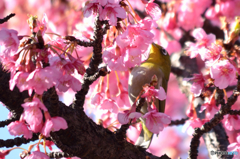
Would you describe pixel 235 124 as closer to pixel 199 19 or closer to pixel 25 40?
pixel 25 40

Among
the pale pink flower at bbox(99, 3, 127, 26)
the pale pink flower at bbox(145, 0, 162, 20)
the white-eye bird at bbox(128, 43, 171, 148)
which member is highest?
the white-eye bird at bbox(128, 43, 171, 148)

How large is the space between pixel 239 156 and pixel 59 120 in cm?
133

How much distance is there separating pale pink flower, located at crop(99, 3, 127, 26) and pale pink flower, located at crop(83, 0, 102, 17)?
0.03m

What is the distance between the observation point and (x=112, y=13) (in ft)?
5.20

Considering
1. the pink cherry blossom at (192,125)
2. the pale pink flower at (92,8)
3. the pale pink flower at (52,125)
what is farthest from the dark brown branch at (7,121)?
the pink cherry blossom at (192,125)

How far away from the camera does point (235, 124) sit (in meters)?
2.27

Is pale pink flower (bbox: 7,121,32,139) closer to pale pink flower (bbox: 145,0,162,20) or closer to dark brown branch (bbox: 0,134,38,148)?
dark brown branch (bbox: 0,134,38,148)

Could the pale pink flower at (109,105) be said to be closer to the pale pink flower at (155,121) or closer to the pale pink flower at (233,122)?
the pale pink flower at (155,121)

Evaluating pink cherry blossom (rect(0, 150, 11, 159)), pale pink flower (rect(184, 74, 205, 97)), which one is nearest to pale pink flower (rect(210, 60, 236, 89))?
pale pink flower (rect(184, 74, 205, 97))

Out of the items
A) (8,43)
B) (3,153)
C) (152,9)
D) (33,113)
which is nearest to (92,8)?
(152,9)

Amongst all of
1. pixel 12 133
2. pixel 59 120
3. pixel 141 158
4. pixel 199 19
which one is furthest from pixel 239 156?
pixel 199 19

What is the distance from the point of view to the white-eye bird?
2807 millimetres

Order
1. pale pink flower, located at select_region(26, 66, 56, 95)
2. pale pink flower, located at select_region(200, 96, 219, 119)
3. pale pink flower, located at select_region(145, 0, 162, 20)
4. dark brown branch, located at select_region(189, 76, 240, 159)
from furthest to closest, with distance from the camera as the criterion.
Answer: pale pink flower, located at select_region(200, 96, 219, 119)
dark brown branch, located at select_region(189, 76, 240, 159)
pale pink flower, located at select_region(145, 0, 162, 20)
pale pink flower, located at select_region(26, 66, 56, 95)

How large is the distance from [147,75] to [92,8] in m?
1.32
